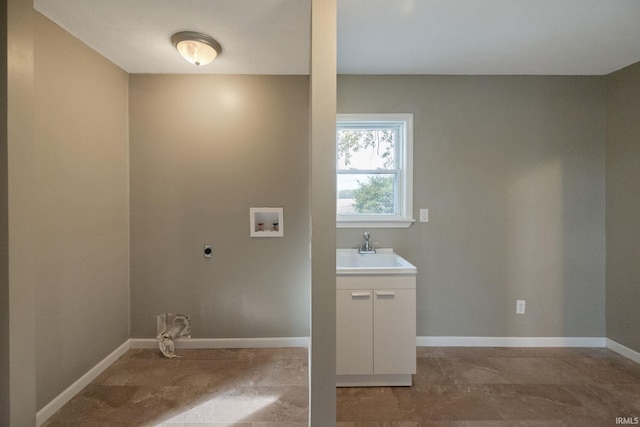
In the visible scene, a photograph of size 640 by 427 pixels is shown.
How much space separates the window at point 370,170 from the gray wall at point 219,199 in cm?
37

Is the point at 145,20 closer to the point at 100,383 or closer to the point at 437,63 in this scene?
the point at 437,63

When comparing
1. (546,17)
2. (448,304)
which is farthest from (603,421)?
(546,17)

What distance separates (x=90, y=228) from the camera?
6.96 feet

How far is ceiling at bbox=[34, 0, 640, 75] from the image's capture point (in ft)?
5.58

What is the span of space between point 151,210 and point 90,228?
507 mm

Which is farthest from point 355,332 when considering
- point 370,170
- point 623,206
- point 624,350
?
point 623,206

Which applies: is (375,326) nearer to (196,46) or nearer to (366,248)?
(366,248)

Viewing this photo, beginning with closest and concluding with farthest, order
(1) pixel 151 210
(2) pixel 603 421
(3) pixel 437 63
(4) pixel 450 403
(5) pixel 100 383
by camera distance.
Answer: (2) pixel 603 421
(4) pixel 450 403
(5) pixel 100 383
(3) pixel 437 63
(1) pixel 151 210

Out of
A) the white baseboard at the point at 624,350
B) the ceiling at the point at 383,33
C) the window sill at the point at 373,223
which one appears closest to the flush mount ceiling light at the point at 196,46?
the ceiling at the point at 383,33

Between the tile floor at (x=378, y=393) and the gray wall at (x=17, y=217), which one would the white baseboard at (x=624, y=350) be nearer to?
the tile floor at (x=378, y=393)

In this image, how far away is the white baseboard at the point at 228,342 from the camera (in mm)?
2568

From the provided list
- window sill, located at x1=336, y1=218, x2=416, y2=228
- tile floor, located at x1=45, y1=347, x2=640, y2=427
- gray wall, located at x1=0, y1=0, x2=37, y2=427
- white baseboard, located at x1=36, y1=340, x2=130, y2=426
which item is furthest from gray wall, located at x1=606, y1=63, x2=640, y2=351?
white baseboard, located at x1=36, y1=340, x2=130, y2=426

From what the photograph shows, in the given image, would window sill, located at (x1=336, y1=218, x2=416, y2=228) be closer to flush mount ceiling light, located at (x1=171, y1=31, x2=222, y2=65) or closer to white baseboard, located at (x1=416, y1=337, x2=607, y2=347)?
white baseboard, located at (x1=416, y1=337, x2=607, y2=347)

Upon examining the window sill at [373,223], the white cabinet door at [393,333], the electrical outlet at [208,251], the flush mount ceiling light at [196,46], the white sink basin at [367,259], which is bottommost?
the white cabinet door at [393,333]
